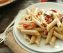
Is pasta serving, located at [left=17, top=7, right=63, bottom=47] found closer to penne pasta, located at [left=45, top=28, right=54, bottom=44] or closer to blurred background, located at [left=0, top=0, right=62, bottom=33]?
penne pasta, located at [left=45, top=28, right=54, bottom=44]

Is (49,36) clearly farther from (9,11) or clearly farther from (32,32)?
(9,11)

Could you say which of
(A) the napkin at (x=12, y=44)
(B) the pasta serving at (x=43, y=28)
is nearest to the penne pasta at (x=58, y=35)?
(B) the pasta serving at (x=43, y=28)

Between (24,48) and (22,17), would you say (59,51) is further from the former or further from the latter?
(22,17)

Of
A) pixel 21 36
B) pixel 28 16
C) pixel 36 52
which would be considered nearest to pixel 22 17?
pixel 28 16

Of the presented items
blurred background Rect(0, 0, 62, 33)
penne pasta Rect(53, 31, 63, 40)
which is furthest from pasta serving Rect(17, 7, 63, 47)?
blurred background Rect(0, 0, 62, 33)

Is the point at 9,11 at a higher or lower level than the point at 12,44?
higher

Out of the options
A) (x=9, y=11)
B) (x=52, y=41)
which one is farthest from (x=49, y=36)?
(x=9, y=11)
